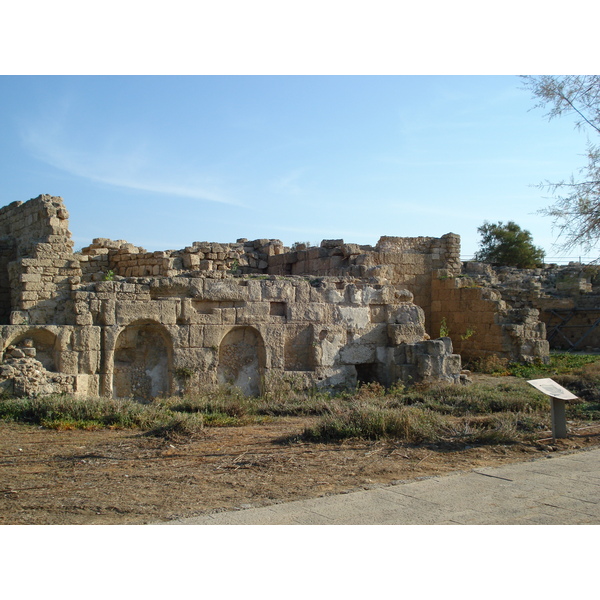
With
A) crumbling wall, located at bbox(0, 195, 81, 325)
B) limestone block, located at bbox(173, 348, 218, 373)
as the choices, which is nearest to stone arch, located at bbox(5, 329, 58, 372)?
crumbling wall, located at bbox(0, 195, 81, 325)

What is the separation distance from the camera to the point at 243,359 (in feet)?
36.1

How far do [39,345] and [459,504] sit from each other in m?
7.14

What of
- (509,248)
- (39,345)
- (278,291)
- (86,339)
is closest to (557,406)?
(278,291)

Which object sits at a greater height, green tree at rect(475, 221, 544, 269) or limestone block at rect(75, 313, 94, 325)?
green tree at rect(475, 221, 544, 269)

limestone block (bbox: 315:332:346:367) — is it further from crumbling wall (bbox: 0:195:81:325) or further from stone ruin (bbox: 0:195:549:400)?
crumbling wall (bbox: 0:195:81:325)

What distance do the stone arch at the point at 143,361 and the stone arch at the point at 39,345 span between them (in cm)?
96

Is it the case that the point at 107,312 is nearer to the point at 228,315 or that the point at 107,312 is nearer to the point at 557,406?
the point at 228,315

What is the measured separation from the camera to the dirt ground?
497cm

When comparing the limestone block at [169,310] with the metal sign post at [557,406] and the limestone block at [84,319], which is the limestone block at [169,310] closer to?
the limestone block at [84,319]

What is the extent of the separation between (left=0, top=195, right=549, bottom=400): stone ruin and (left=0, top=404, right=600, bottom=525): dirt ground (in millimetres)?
1920

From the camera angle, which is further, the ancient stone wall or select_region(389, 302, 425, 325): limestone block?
the ancient stone wall

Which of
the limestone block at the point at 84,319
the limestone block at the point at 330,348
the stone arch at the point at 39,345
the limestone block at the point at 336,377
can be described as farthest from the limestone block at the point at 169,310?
the limestone block at the point at 336,377

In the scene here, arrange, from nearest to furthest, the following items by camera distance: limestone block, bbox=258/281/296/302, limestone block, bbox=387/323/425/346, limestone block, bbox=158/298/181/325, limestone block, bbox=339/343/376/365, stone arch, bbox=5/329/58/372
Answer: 1. stone arch, bbox=5/329/58/372
2. limestone block, bbox=158/298/181/325
3. limestone block, bbox=258/281/296/302
4. limestone block, bbox=339/343/376/365
5. limestone block, bbox=387/323/425/346

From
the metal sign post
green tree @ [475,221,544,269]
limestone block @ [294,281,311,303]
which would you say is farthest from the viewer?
green tree @ [475,221,544,269]
